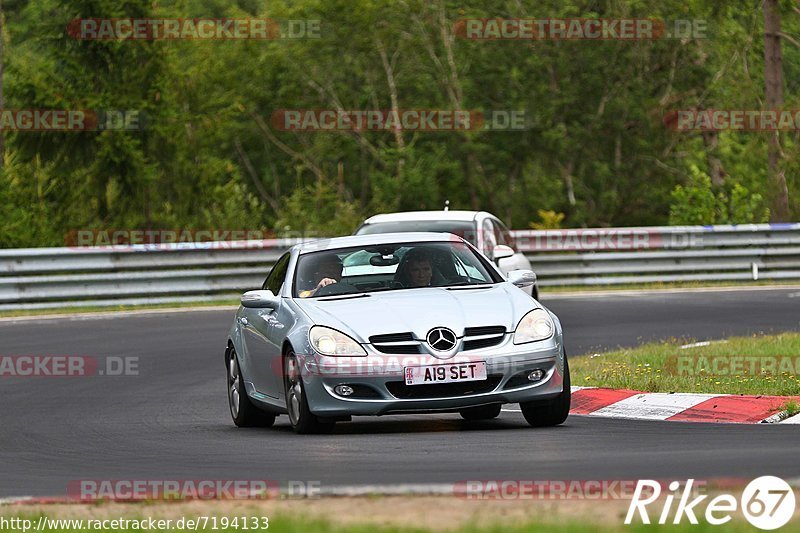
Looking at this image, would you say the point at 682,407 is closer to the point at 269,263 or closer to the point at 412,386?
the point at 412,386

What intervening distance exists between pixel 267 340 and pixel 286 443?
1.32 metres

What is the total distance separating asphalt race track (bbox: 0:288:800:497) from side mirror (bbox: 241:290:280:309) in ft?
2.94

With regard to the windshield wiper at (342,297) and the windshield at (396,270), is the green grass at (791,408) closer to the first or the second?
the windshield at (396,270)

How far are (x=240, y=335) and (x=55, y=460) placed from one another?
276 cm

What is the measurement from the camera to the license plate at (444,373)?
11.0 m

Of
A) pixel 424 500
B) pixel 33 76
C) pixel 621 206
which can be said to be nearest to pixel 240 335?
pixel 424 500

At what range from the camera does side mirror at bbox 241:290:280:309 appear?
12.4 m

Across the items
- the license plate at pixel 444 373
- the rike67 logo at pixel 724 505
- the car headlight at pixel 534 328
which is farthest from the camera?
the car headlight at pixel 534 328

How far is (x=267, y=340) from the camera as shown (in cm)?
1228

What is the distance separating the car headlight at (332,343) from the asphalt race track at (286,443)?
56cm

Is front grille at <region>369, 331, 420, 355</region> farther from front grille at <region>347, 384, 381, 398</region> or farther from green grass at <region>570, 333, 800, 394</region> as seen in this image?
green grass at <region>570, 333, 800, 394</region>

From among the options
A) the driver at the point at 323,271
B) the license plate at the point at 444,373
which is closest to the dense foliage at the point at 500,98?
the driver at the point at 323,271

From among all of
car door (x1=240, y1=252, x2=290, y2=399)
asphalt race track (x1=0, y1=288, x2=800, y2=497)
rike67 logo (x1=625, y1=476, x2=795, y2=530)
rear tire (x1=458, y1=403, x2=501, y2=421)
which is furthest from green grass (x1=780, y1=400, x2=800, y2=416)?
rike67 logo (x1=625, y1=476, x2=795, y2=530)

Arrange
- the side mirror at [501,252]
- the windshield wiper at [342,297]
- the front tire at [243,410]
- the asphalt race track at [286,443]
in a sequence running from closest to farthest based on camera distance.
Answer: the asphalt race track at [286,443] < the windshield wiper at [342,297] < the front tire at [243,410] < the side mirror at [501,252]
